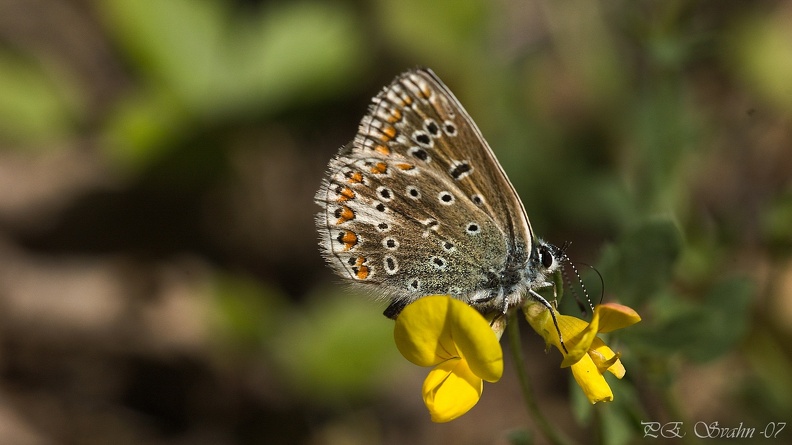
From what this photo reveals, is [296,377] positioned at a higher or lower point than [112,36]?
lower

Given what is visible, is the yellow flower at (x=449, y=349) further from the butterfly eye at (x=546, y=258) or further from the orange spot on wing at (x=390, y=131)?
the orange spot on wing at (x=390, y=131)

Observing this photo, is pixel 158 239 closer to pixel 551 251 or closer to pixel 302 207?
pixel 302 207

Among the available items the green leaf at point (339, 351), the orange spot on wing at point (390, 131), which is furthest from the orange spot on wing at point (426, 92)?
the green leaf at point (339, 351)

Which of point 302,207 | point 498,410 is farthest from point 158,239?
point 498,410

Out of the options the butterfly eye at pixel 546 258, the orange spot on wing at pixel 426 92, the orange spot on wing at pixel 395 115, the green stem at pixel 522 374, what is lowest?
the green stem at pixel 522 374

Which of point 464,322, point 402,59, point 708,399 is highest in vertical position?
point 402,59

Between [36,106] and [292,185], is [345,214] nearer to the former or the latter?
[292,185]

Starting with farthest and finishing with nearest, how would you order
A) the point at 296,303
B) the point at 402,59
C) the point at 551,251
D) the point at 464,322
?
1. the point at 402,59
2. the point at 296,303
3. the point at 551,251
4. the point at 464,322
